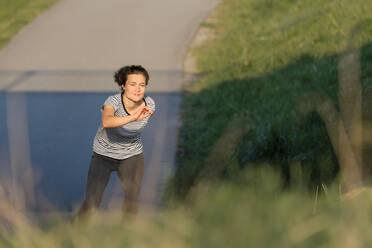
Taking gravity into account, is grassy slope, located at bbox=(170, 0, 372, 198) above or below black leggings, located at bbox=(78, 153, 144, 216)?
above

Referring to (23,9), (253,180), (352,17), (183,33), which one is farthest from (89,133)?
(23,9)

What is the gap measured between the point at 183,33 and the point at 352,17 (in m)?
4.95

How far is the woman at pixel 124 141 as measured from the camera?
475cm

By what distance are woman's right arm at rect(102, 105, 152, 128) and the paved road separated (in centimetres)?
58

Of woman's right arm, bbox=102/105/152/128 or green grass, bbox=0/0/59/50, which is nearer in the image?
woman's right arm, bbox=102/105/152/128

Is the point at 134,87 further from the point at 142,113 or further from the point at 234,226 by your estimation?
the point at 234,226

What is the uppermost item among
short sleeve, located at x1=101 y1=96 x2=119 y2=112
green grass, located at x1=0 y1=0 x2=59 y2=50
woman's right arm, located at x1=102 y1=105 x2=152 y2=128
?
green grass, located at x1=0 y1=0 x2=59 y2=50

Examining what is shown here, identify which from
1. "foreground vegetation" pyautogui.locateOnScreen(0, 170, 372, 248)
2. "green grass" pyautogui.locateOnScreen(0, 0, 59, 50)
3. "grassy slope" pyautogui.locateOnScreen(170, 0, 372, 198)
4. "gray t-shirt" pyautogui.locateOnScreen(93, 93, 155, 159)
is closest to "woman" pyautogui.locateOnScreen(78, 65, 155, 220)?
"gray t-shirt" pyautogui.locateOnScreen(93, 93, 155, 159)

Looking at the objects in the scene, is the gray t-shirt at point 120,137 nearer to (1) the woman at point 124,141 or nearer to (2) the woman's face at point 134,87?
(1) the woman at point 124,141

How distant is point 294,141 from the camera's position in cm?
670

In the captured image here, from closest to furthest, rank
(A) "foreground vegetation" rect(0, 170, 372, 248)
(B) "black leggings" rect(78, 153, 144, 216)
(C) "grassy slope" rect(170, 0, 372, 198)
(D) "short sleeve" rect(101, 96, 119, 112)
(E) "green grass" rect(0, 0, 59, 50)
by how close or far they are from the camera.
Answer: (A) "foreground vegetation" rect(0, 170, 372, 248) → (D) "short sleeve" rect(101, 96, 119, 112) → (B) "black leggings" rect(78, 153, 144, 216) → (C) "grassy slope" rect(170, 0, 372, 198) → (E) "green grass" rect(0, 0, 59, 50)

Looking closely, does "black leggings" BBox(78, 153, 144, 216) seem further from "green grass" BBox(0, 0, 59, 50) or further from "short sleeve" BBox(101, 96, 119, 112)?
"green grass" BBox(0, 0, 59, 50)

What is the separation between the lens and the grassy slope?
21.5ft

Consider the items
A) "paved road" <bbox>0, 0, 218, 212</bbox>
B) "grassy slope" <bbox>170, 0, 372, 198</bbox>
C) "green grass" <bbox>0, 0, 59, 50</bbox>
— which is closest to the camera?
"grassy slope" <bbox>170, 0, 372, 198</bbox>
